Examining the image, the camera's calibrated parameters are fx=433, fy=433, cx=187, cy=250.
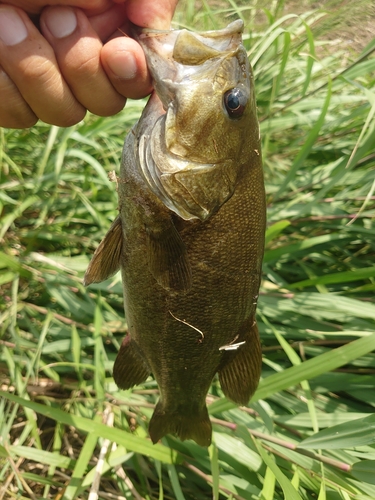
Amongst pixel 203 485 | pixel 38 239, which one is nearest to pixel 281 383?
pixel 203 485

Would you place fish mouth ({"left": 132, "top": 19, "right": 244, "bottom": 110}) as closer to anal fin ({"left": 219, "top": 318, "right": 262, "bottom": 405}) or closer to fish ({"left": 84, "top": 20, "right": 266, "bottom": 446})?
fish ({"left": 84, "top": 20, "right": 266, "bottom": 446})

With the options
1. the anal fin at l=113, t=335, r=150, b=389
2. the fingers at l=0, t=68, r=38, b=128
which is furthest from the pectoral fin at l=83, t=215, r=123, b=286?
the fingers at l=0, t=68, r=38, b=128

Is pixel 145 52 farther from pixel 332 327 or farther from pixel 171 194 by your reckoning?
pixel 332 327

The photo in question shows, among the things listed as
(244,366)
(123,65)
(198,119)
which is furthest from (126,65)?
(244,366)

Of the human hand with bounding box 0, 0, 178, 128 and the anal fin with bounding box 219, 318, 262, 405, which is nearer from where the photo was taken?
the human hand with bounding box 0, 0, 178, 128

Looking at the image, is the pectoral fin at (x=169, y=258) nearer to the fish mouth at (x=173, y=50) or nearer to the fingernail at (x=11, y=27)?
the fish mouth at (x=173, y=50)

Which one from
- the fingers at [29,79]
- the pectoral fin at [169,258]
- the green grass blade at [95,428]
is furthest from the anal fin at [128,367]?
the fingers at [29,79]

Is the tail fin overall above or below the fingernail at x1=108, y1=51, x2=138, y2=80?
below

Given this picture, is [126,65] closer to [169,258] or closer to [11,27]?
[11,27]
